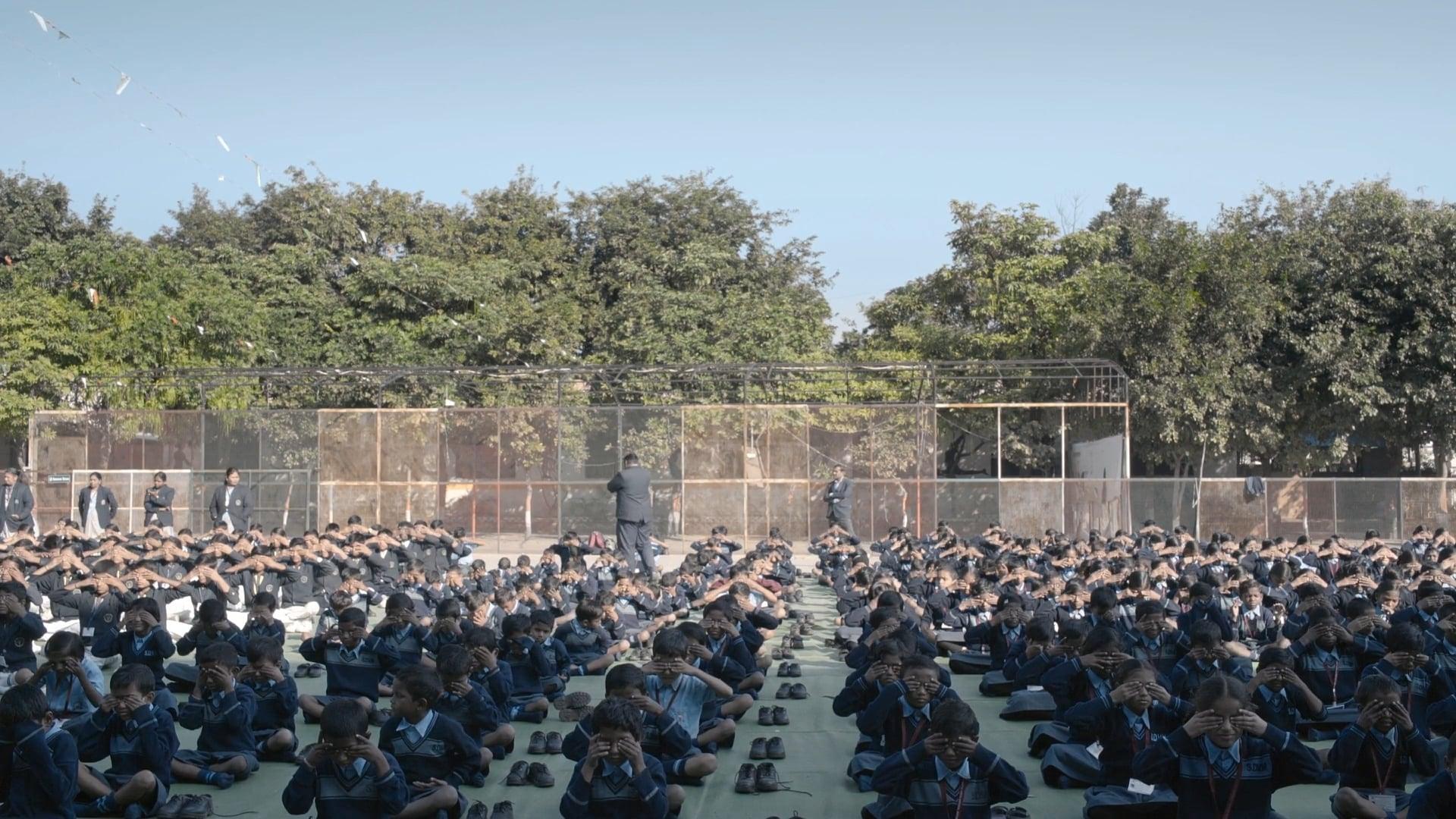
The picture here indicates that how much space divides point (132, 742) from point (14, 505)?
15.3m

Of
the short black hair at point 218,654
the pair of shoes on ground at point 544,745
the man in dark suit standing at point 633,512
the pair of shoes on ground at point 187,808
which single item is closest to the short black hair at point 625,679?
the pair of shoes on ground at point 544,745

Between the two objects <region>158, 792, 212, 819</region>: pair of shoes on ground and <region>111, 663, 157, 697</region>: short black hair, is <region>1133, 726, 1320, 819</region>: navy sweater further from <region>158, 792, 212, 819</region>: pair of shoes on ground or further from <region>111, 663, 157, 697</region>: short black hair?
<region>111, 663, 157, 697</region>: short black hair

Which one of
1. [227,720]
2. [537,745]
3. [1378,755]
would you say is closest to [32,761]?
[227,720]

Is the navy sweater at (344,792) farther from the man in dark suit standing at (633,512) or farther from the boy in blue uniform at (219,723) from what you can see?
the man in dark suit standing at (633,512)

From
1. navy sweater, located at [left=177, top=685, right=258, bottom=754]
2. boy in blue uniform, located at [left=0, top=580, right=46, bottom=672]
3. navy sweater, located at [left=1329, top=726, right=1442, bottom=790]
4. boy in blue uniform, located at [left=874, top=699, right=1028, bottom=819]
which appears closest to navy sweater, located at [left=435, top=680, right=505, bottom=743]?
navy sweater, located at [left=177, top=685, right=258, bottom=754]

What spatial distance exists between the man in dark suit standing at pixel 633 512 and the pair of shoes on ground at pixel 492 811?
12270mm

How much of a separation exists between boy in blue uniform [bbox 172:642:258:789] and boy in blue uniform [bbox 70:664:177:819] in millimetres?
366

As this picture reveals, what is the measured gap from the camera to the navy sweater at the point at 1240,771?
257 inches

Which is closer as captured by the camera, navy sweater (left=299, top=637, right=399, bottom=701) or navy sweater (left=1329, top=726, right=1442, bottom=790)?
navy sweater (left=1329, top=726, right=1442, bottom=790)

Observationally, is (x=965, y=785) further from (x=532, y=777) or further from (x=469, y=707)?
(x=469, y=707)

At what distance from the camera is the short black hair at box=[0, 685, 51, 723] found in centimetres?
657

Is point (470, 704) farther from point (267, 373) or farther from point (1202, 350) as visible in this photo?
point (1202, 350)

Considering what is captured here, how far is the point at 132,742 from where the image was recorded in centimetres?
772

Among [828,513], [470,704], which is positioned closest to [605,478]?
[828,513]
